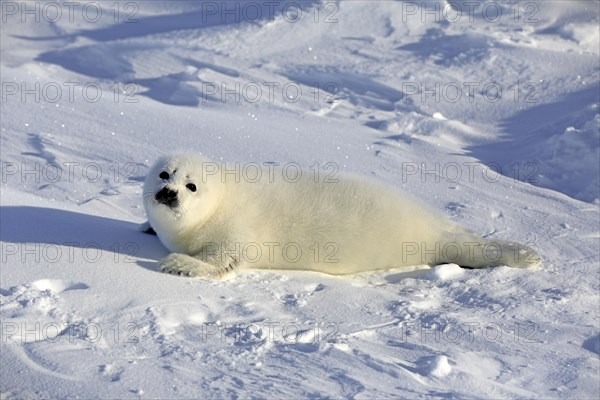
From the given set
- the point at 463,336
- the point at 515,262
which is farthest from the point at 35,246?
the point at 515,262

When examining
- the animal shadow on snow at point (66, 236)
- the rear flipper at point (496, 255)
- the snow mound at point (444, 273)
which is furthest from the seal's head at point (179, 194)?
the rear flipper at point (496, 255)

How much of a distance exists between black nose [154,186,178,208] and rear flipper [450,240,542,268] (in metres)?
1.35

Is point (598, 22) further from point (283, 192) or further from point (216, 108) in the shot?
point (283, 192)

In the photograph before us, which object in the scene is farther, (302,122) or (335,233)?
(302,122)

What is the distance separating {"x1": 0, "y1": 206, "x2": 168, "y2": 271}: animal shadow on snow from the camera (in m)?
3.70

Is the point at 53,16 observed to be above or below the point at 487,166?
above

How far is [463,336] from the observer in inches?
130

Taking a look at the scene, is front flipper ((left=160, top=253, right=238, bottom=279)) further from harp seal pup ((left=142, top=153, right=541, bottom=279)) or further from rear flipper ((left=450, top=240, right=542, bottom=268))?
rear flipper ((left=450, top=240, right=542, bottom=268))

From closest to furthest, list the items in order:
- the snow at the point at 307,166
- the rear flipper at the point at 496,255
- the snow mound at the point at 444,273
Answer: the snow at the point at 307,166 < the snow mound at the point at 444,273 < the rear flipper at the point at 496,255

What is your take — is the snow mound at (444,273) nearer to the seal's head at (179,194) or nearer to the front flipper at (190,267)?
the front flipper at (190,267)

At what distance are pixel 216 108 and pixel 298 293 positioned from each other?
9.87 feet

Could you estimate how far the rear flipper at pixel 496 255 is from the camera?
4199 mm

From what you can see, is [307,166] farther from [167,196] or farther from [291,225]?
[167,196]

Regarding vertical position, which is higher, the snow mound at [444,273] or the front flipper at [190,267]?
the front flipper at [190,267]
